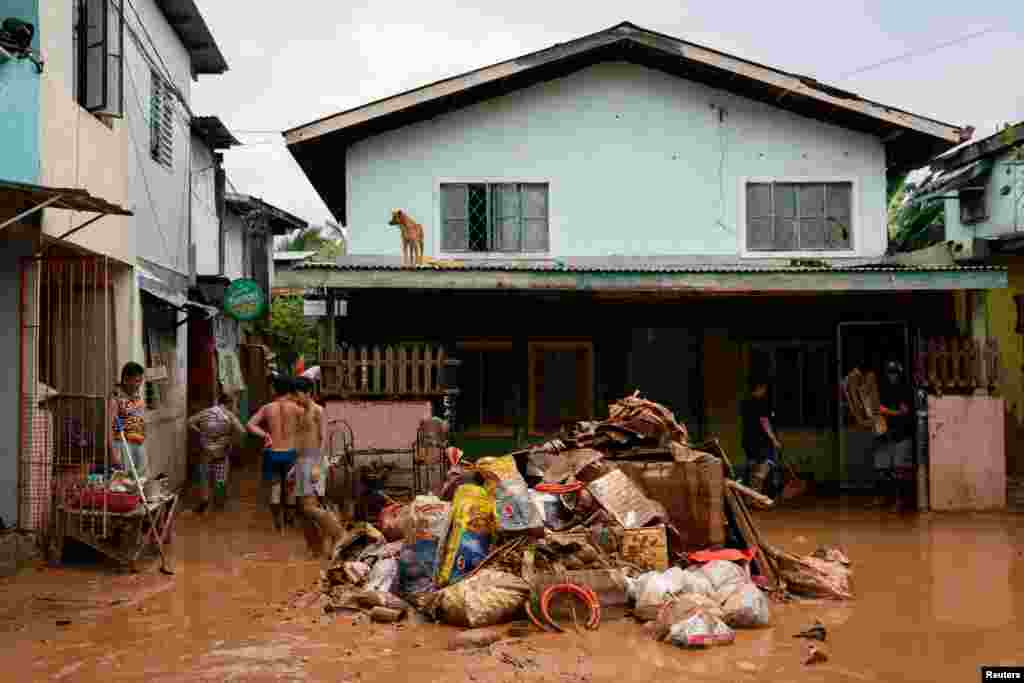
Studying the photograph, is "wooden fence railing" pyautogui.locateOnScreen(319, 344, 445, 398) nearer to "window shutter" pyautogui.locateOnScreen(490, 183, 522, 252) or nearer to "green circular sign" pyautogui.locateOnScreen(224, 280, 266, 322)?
"window shutter" pyautogui.locateOnScreen(490, 183, 522, 252)

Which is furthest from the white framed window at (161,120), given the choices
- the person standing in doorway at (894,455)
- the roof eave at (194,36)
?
the person standing in doorway at (894,455)

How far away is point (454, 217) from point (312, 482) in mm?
5734

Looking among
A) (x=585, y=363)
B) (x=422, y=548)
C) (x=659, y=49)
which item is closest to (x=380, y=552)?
(x=422, y=548)

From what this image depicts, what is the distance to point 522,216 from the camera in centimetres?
1434

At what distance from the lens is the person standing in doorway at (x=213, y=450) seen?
12031 mm

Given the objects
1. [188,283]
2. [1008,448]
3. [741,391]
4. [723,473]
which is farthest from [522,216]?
[1008,448]

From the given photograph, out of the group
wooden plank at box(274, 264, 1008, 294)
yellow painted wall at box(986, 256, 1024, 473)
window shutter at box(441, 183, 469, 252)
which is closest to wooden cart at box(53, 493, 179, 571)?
wooden plank at box(274, 264, 1008, 294)

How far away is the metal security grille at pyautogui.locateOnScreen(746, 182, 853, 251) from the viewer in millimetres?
14391

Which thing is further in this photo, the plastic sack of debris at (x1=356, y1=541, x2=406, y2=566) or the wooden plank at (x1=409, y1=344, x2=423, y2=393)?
the wooden plank at (x1=409, y1=344, x2=423, y2=393)

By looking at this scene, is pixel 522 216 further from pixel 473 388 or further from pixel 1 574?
pixel 1 574

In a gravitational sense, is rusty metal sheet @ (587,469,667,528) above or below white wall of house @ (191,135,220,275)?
below

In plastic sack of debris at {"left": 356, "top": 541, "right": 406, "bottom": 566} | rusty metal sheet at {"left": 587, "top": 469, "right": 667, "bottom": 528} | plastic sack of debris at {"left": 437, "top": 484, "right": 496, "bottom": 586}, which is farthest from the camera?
plastic sack of debris at {"left": 356, "top": 541, "right": 406, "bottom": 566}

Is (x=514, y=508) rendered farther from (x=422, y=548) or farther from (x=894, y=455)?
(x=894, y=455)

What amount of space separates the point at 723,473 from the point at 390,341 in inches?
274
